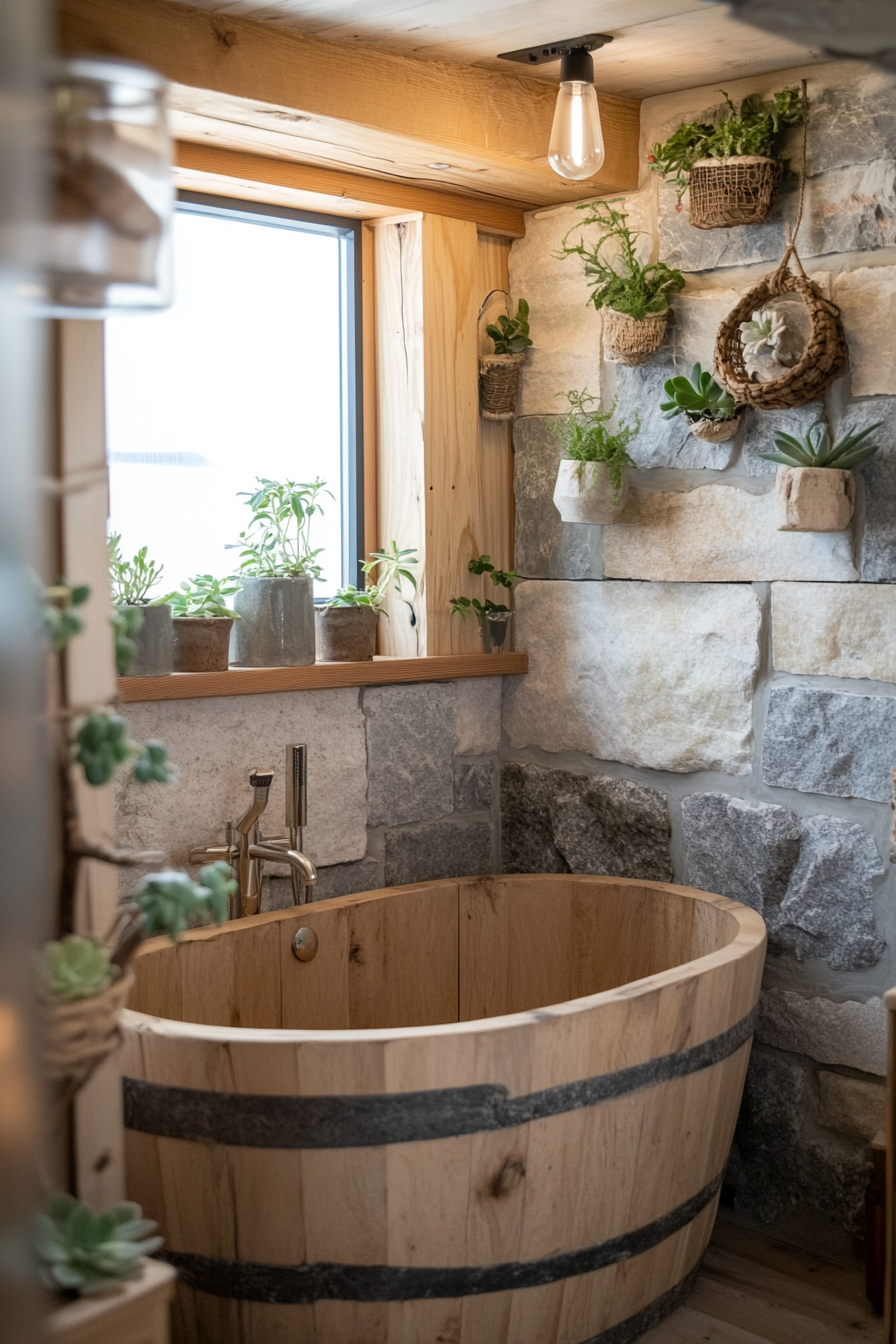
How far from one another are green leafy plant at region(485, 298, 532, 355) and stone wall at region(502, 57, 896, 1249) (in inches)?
1.8

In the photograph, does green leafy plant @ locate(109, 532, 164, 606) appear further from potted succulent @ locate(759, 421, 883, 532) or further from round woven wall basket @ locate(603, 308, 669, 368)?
potted succulent @ locate(759, 421, 883, 532)

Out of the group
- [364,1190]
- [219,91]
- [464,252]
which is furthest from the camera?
[464,252]

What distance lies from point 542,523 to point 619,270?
0.60 m

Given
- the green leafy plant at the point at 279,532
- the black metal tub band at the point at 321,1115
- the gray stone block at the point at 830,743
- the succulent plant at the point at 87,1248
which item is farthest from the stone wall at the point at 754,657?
the succulent plant at the point at 87,1248

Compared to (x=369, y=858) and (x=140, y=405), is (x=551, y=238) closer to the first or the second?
(x=140, y=405)

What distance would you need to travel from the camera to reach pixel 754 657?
259 cm

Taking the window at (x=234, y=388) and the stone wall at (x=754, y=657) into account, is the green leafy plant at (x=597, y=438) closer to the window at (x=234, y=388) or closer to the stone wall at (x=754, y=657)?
the stone wall at (x=754, y=657)

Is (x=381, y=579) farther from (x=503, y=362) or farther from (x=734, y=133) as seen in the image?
(x=734, y=133)

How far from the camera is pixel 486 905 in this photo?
2.76m

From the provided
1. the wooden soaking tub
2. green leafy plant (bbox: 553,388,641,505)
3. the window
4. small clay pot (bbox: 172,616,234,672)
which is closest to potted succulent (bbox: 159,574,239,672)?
small clay pot (bbox: 172,616,234,672)

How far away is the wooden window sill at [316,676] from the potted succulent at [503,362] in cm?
59

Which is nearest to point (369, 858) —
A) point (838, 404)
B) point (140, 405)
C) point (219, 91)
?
point (140, 405)

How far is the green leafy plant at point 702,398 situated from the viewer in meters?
2.53

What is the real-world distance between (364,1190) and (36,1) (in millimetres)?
1716
